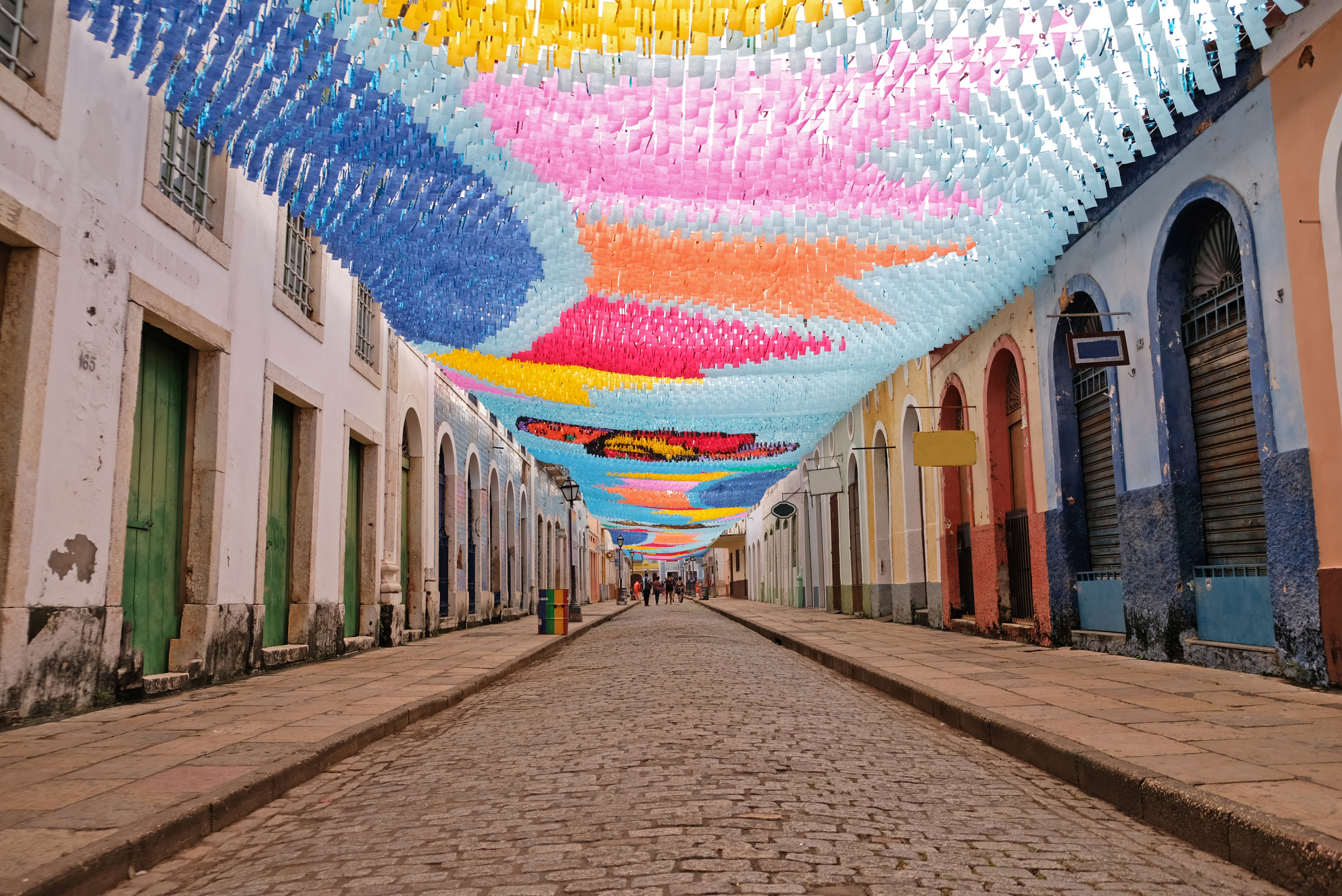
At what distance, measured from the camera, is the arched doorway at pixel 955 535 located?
1603 cm

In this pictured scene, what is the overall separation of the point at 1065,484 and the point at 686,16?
8.03m

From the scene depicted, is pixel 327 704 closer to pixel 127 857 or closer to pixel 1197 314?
pixel 127 857

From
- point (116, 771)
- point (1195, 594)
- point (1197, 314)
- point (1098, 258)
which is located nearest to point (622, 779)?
point (116, 771)

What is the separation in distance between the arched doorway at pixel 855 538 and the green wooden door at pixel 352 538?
12131mm

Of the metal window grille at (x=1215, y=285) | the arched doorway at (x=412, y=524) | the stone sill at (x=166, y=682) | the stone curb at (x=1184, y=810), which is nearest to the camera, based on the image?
the stone curb at (x=1184, y=810)

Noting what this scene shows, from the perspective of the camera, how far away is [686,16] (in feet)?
18.1

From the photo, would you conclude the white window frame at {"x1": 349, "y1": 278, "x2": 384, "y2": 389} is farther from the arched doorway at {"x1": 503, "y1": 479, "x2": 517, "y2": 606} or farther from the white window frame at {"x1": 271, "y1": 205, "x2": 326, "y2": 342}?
the arched doorway at {"x1": 503, "y1": 479, "x2": 517, "y2": 606}

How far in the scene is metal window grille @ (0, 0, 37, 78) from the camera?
635cm

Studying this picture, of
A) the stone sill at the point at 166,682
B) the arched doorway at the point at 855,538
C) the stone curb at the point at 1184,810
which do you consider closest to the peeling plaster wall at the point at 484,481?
the arched doorway at the point at 855,538

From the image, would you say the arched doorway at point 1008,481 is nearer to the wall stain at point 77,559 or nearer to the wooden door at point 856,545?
the wooden door at point 856,545

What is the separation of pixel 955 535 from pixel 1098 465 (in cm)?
520

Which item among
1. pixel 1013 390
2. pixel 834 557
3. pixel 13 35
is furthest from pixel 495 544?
pixel 13 35

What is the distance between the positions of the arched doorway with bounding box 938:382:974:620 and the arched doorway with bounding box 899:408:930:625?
190cm

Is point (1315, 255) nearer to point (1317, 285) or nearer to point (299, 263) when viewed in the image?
point (1317, 285)
